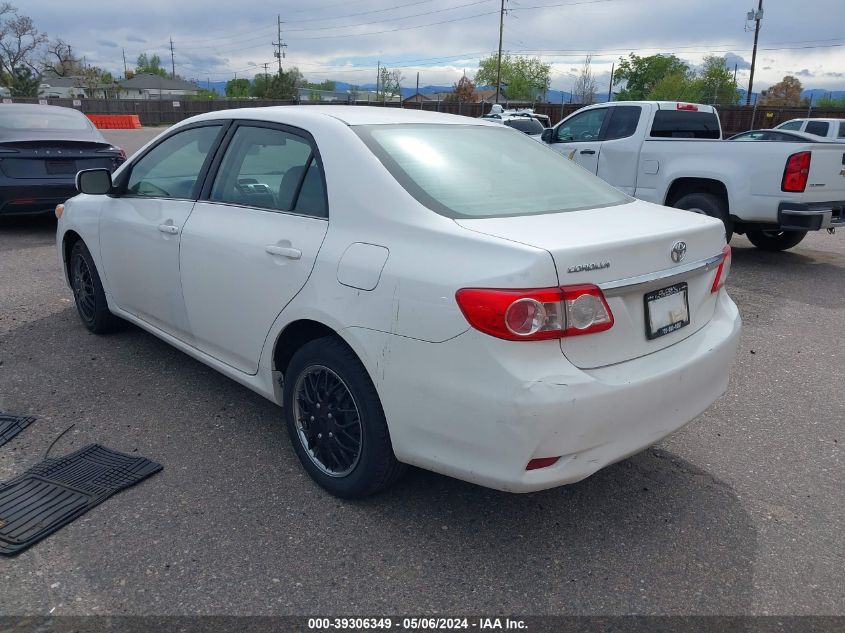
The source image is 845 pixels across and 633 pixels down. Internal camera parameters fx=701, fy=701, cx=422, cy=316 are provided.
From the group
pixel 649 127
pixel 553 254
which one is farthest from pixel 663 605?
pixel 649 127

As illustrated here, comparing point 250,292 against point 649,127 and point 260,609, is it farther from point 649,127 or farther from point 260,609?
point 649,127

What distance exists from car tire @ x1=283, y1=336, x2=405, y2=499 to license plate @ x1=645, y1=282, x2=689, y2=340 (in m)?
1.11

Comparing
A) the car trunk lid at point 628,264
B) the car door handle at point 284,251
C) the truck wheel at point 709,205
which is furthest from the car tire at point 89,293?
the truck wheel at point 709,205

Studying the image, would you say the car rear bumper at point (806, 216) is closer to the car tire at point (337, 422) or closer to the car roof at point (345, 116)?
the car roof at point (345, 116)

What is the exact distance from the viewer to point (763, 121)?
114 ft

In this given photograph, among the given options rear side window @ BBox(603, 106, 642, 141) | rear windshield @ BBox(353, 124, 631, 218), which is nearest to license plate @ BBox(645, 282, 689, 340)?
rear windshield @ BBox(353, 124, 631, 218)

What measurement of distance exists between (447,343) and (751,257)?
25.2ft

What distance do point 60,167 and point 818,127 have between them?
19867 mm

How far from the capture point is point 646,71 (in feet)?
279

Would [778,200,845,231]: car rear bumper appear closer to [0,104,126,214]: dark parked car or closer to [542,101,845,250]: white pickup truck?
[542,101,845,250]: white pickup truck

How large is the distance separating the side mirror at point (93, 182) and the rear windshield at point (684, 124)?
7.37 metres

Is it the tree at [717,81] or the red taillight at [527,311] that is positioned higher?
the tree at [717,81]

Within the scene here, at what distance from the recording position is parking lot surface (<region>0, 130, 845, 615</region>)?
254cm

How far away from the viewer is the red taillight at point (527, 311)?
235 centimetres
